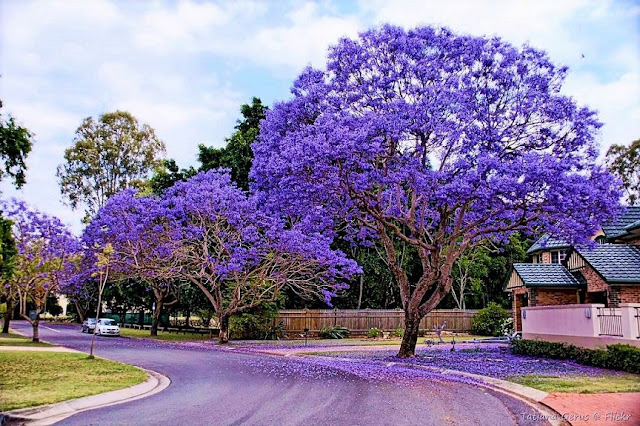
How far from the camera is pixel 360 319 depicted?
38094 mm

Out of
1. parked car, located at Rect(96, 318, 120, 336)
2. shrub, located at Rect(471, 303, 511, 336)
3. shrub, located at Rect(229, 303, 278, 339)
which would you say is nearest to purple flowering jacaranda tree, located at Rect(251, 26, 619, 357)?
shrub, located at Rect(229, 303, 278, 339)

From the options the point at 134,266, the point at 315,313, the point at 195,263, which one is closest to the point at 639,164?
the point at 315,313

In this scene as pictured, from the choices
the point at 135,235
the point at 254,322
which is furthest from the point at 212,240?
the point at 254,322

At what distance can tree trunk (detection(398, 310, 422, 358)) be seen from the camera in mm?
21016

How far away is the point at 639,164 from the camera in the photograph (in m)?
39.9

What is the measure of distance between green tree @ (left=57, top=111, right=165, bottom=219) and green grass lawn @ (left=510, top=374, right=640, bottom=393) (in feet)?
142

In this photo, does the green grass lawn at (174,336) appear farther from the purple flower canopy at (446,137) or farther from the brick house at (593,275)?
the brick house at (593,275)

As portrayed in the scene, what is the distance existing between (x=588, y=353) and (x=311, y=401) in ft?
36.7

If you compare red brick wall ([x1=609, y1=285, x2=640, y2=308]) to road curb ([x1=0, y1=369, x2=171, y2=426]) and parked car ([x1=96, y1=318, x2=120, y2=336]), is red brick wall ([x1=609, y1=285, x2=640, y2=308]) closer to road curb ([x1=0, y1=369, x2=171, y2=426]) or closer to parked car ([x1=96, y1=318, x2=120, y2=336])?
road curb ([x1=0, y1=369, x2=171, y2=426])

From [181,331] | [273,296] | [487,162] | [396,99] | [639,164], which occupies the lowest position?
[181,331]

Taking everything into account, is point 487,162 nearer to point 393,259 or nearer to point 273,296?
point 393,259

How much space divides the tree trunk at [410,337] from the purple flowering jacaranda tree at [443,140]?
38 mm

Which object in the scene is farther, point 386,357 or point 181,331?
point 181,331

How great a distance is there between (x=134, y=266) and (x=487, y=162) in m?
20.0
